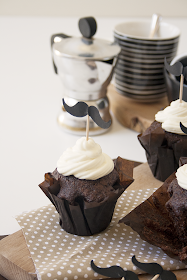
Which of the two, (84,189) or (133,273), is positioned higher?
(84,189)

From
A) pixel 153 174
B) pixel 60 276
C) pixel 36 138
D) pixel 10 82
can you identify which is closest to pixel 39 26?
pixel 10 82

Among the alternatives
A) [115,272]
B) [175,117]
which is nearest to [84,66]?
[175,117]

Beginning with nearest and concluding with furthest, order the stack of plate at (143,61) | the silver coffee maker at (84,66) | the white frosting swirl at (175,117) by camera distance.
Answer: the white frosting swirl at (175,117) → the silver coffee maker at (84,66) → the stack of plate at (143,61)

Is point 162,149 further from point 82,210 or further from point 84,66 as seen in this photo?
point 84,66

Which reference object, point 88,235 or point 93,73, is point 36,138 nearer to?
point 93,73

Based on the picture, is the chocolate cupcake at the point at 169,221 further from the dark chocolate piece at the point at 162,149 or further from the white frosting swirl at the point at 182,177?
the dark chocolate piece at the point at 162,149

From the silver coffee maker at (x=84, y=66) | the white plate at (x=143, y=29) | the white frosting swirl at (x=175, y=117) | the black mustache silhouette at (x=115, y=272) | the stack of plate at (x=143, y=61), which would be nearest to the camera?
the black mustache silhouette at (x=115, y=272)

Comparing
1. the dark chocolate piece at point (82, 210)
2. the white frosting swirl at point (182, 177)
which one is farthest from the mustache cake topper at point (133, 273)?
the white frosting swirl at point (182, 177)
